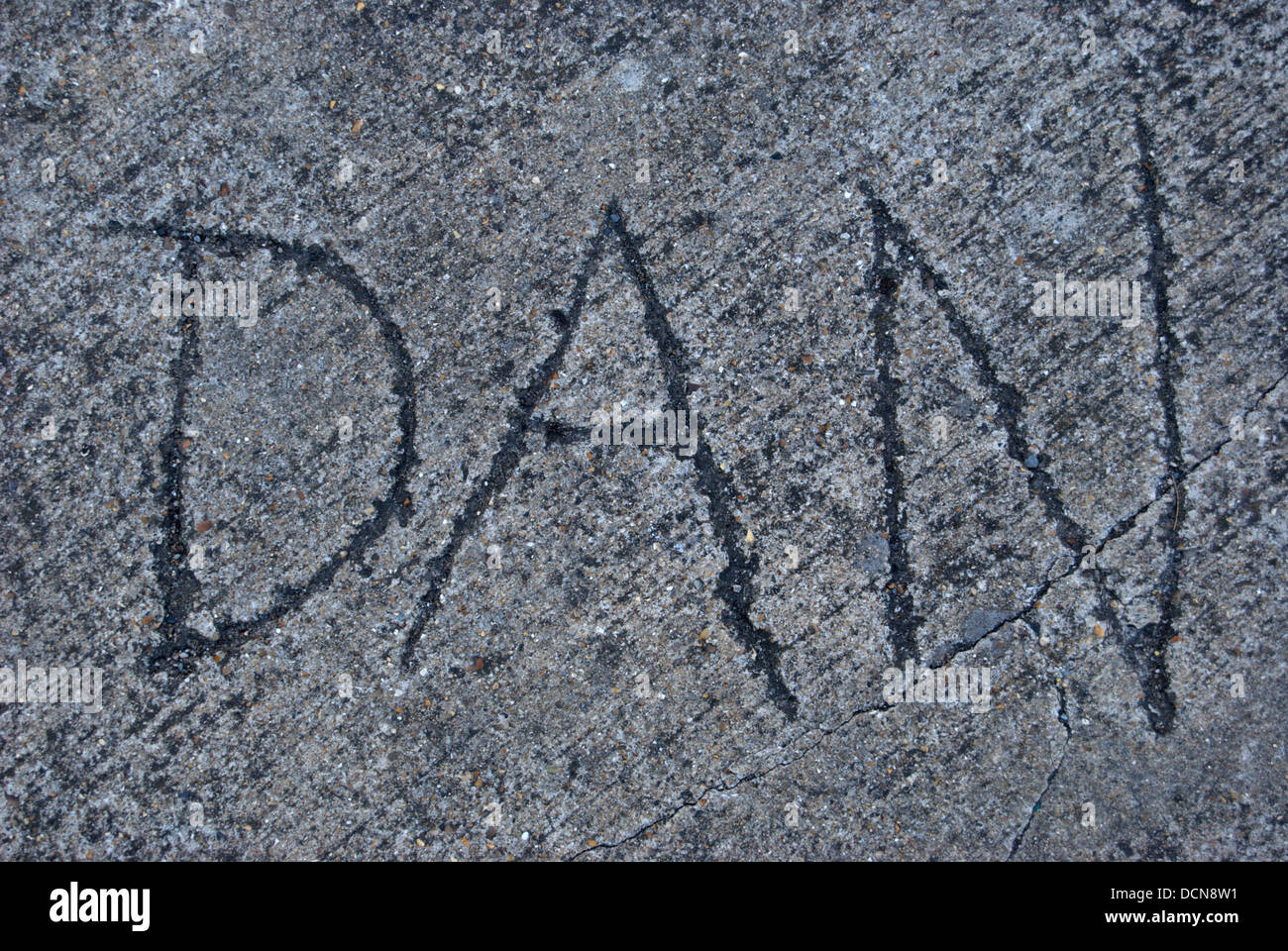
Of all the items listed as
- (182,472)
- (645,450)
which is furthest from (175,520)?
(645,450)

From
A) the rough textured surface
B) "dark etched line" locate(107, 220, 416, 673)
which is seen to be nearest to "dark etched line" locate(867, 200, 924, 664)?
the rough textured surface

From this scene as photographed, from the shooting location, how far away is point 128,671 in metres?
2.46

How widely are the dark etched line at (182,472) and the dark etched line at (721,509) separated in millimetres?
805

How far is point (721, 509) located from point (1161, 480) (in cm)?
139

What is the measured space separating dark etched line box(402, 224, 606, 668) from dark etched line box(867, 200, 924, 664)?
912mm

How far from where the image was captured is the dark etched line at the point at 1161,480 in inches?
95.5

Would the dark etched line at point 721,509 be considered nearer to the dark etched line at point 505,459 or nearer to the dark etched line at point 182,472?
the dark etched line at point 505,459

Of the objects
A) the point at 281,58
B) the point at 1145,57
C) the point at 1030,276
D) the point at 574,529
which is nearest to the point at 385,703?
the point at 574,529

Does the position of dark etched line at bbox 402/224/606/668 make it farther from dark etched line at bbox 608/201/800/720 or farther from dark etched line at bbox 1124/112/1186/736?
dark etched line at bbox 1124/112/1186/736

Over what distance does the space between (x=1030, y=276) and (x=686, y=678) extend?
1.70 m

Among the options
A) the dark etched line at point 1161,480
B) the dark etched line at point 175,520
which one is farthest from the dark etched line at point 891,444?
the dark etched line at point 175,520

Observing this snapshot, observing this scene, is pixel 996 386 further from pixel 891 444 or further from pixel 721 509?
pixel 721 509

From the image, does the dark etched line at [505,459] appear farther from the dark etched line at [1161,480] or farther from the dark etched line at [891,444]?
the dark etched line at [1161,480]
